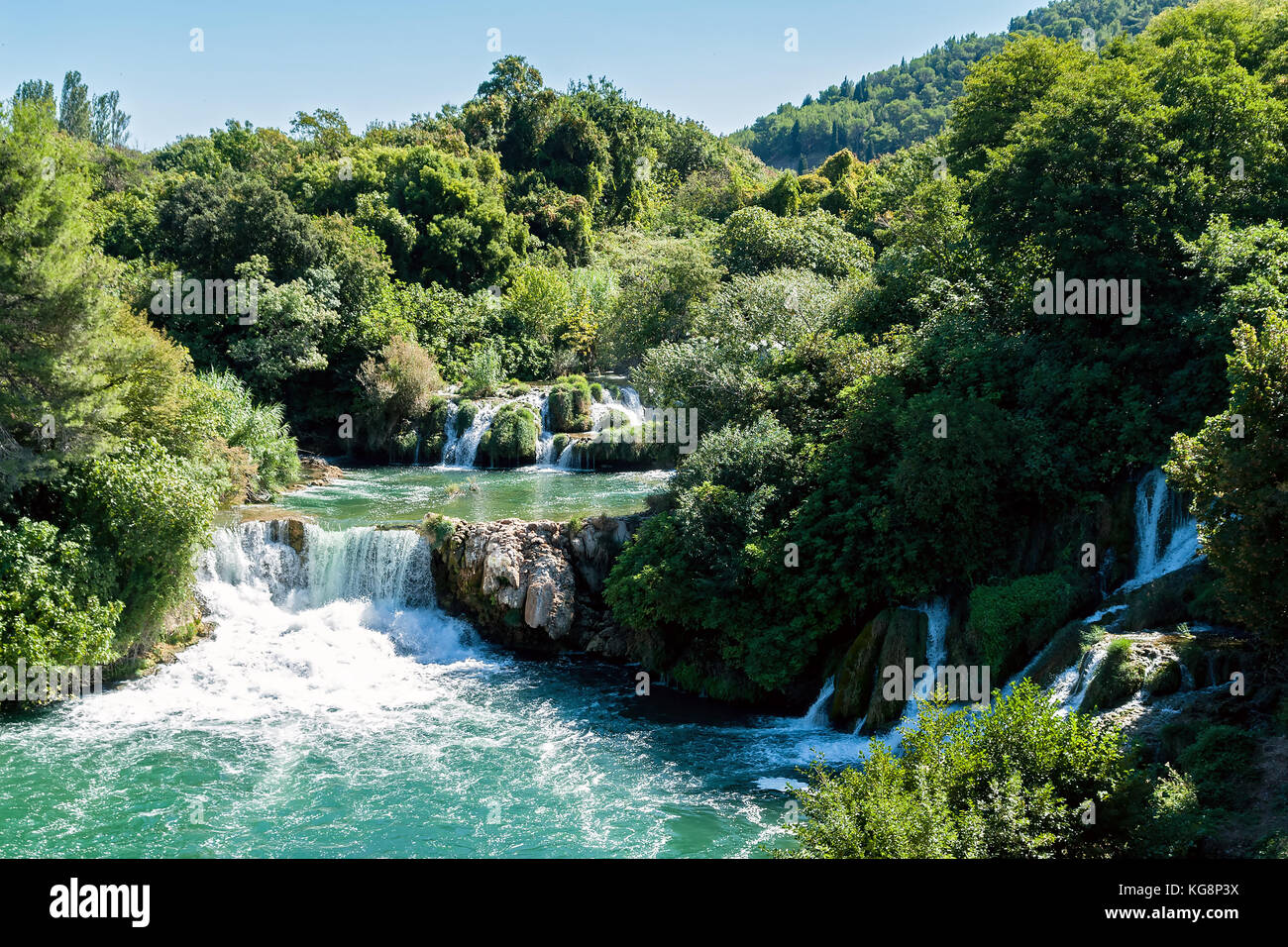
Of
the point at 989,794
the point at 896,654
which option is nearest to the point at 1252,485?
the point at 989,794

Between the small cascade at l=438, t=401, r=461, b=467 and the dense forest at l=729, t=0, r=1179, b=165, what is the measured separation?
93.2m

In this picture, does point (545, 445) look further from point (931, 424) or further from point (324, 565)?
point (931, 424)

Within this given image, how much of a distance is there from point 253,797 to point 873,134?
125 m

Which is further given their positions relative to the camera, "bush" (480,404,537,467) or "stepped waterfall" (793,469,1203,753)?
"bush" (480,404,537,467)

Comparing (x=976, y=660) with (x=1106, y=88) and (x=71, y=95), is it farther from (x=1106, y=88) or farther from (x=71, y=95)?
(x=71, y=95)

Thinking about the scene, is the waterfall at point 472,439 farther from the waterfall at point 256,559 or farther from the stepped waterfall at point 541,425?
the waterfall at point 256,559

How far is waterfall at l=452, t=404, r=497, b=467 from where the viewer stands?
32094mm

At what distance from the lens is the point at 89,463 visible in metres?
18.0

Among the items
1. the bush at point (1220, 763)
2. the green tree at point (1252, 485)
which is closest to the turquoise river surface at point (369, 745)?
the bush at point (1220, 763)

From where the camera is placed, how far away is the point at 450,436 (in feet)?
108

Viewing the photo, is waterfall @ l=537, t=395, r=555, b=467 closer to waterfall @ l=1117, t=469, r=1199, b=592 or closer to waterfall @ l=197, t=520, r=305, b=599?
waterfall @ l=197, t=520, r=305, b=599

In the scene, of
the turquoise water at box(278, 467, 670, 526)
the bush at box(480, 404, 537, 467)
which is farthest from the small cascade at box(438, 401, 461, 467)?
the bush at box(480, 404, 537, 467)
